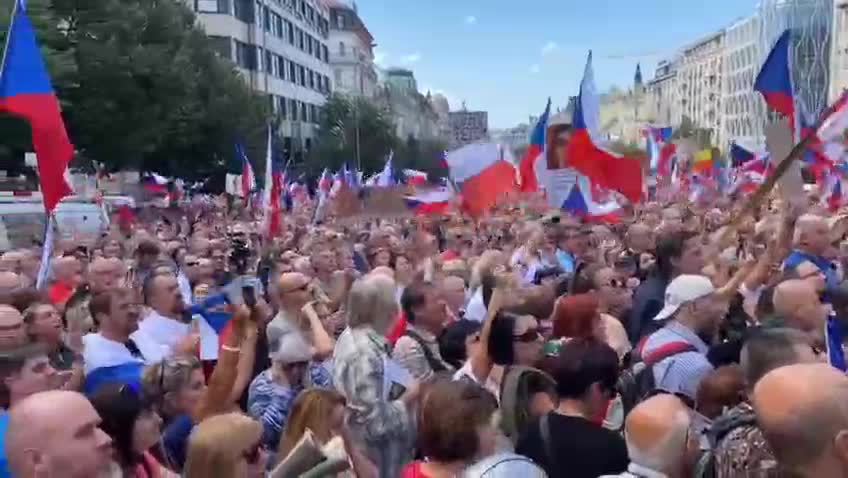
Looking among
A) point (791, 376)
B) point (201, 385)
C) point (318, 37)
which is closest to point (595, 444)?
point (791, 376)

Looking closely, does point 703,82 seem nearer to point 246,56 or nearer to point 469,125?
point 469,125

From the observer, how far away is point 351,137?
6531cm

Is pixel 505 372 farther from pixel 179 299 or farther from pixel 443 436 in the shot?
pixel 179 299

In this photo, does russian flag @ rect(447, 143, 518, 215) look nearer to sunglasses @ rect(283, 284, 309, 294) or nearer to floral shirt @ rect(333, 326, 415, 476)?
sunglasses @ rect(283, 284, 309, 294)

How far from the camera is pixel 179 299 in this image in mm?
6371

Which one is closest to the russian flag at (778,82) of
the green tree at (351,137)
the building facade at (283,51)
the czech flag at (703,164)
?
the czech flag at (703,164)

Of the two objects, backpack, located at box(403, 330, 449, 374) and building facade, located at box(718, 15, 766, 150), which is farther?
building facade, located at box(718, 15, 766, 150)

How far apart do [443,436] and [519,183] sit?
11.8m

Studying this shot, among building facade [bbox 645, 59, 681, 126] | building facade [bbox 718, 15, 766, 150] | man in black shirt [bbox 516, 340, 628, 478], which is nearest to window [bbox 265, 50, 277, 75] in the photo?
building facade [bbox 718, 15, 766, 150]

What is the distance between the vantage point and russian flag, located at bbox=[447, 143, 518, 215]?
42.7 feet

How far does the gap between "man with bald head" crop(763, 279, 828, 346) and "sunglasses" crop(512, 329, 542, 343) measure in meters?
1.13

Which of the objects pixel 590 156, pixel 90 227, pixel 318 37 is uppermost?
pixel 318 37

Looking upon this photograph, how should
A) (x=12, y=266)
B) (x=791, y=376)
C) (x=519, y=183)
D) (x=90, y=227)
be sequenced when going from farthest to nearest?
(x=90, y=227) < (x=519, y=183) < (x=12, y=266) < (x=791, y=376)

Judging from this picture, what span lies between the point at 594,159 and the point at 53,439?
9.32m
